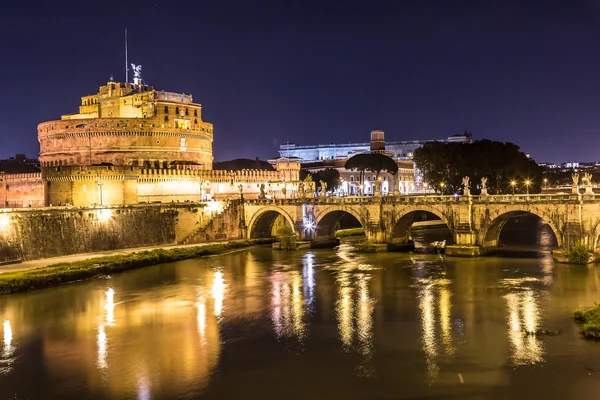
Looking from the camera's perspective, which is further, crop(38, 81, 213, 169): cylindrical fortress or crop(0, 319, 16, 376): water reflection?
crop(38, 81, 213, 169): cylindrical fortress

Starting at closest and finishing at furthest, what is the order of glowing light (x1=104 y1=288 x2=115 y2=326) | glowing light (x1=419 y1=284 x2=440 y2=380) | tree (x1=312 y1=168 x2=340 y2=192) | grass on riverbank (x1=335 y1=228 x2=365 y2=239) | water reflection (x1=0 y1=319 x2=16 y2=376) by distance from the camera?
glowing light (x1=419 y1=284 x2=440 y2=380) → water reflection (x1=0 y1=319 x2=16 y2=376) → glowing light (x1=104 y1=288 x2=115 y2=326) → grass on riverbank (x1=335 y1=228 x2=365 y2=239) → tree (x1=312 y1=168 x2=340 y2=192)

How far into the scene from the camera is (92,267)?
3788cm

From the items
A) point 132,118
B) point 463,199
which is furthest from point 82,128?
point 463,199

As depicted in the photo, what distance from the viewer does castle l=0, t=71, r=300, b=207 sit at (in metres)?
53.1

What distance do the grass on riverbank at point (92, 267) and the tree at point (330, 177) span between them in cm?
4218

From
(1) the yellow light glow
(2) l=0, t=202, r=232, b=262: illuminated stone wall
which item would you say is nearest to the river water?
(2) l=0, t=202, r=232, b=262: illuminated stone wall

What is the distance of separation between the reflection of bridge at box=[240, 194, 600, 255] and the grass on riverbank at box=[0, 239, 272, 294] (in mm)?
5382

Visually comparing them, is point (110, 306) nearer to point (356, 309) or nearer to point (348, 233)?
point (356, 309)

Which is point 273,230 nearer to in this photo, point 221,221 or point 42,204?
point 221,221

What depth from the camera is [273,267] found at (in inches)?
1633

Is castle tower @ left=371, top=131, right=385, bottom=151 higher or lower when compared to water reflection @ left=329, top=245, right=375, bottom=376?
higher

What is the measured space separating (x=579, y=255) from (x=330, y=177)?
5756 cm

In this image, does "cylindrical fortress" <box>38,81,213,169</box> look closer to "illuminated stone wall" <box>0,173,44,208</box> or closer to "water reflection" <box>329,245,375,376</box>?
"illuminated stone wall" <box>0,173,44,208</box>

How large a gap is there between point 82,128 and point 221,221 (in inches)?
751
